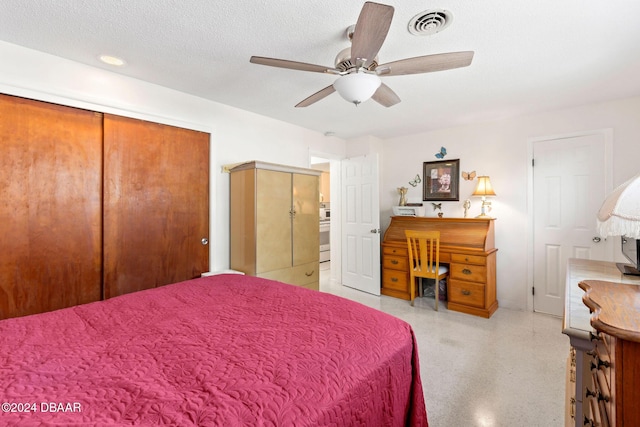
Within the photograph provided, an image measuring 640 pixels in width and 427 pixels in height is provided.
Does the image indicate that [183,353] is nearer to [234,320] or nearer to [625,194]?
[234,320]

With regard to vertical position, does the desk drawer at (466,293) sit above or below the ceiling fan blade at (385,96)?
below

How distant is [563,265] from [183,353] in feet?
12.8

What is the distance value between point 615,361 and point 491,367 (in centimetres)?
177

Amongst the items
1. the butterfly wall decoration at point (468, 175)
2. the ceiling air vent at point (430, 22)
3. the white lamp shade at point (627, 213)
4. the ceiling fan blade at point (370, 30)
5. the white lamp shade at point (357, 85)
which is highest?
the ceiling air vent at point (430, 22)

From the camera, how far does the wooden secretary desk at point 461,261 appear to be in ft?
10.7

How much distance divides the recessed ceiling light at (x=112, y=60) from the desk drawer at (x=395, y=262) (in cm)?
354

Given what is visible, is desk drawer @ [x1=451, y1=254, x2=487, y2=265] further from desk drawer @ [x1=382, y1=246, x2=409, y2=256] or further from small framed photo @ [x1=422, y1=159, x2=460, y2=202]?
small framed photo @ [x1=422, y1=159, x2=460, y2=202]

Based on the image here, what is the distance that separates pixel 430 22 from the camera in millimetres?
1625

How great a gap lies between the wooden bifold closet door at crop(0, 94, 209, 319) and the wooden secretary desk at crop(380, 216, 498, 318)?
2522 mm

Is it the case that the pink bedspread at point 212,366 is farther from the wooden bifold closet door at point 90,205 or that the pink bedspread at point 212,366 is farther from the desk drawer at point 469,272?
the desk drawer at point 469,272

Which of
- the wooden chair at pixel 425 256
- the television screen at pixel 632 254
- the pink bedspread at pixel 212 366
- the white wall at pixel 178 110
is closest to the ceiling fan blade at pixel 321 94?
the white wall at pixel 178 110

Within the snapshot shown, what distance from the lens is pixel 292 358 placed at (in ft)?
3.16

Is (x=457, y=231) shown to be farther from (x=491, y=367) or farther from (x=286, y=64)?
(x=286, y=64)

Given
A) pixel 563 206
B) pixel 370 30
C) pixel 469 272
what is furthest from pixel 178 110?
pixel 563 206
